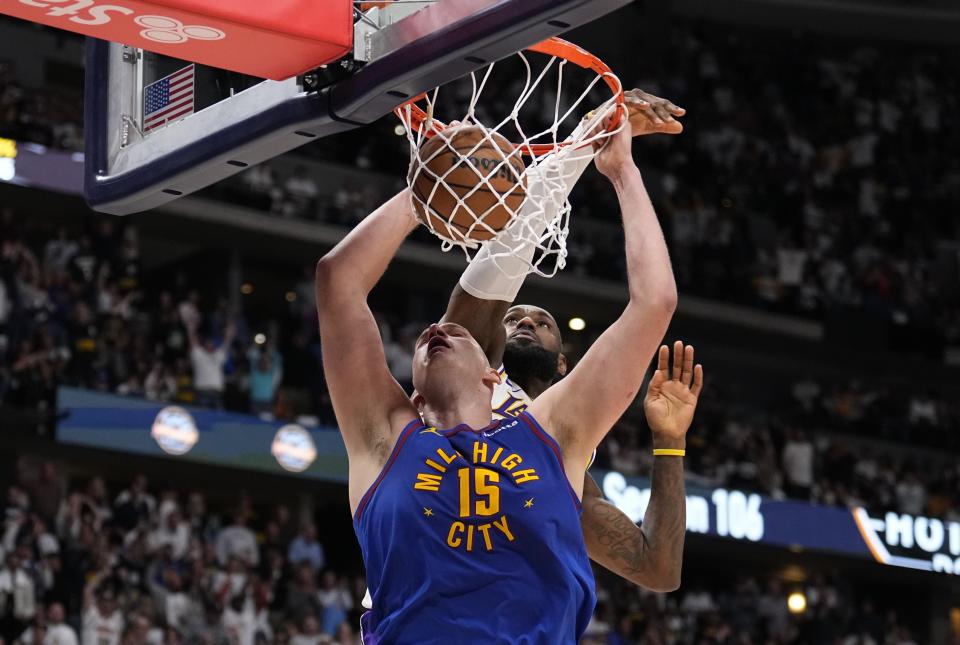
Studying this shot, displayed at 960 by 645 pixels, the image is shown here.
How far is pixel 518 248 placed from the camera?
394 cm

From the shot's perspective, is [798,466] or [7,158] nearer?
[7,158]

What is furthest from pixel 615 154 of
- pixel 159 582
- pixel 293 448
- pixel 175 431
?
pixel 293 448

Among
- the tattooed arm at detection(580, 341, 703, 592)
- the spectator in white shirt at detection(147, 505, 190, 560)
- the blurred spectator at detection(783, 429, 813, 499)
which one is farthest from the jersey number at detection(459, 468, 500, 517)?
the blurred spectator at detection(783, 429, 813, 499)

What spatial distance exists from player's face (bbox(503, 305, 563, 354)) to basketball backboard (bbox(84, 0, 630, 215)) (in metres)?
1.30

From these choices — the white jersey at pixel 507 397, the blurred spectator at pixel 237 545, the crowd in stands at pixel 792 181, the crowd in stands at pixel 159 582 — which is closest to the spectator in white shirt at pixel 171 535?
the crowd in stands at pixel 159 582

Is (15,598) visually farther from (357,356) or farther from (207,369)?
(357,356)

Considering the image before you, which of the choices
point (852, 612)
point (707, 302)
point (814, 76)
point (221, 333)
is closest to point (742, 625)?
point (852, 612)

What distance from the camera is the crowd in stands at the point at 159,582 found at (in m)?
12.3

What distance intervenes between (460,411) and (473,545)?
39 centimetres

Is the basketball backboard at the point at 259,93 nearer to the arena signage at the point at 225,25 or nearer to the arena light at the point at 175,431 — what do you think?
the arena signage at the point at 225,25

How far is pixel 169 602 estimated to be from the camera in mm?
13125

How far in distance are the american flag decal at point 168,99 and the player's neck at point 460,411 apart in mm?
964

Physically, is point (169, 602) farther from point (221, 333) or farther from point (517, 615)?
point (517, 615)

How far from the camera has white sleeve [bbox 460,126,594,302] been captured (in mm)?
3896
